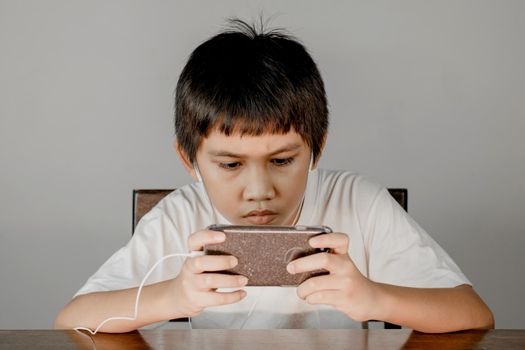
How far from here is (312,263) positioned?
0.88 m

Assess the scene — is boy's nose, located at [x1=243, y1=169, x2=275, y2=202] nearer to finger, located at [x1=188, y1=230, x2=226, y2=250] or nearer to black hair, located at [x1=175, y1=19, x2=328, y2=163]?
black hair, located at [x1=175, y1=19, x2=328, y2=163]

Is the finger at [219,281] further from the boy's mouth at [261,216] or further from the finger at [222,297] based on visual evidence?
the boy's mouth at [261,216]

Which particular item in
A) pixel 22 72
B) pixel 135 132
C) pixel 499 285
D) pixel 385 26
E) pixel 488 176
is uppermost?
pixel 385 26

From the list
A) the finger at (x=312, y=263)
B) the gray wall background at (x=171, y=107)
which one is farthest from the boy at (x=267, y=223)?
the gray wall background at (x=171, y=107)

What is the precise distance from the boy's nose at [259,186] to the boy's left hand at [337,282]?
19 centimetres

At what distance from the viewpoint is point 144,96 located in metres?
1.98

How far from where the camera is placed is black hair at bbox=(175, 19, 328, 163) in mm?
1122

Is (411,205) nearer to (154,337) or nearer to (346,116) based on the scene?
(346,116)

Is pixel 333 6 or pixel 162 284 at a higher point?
pixel 333 6

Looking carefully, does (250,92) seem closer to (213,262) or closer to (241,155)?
(241,155)

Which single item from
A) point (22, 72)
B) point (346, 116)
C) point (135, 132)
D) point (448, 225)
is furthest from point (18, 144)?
point (448, 225)

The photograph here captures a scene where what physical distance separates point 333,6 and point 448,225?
0.67 metres

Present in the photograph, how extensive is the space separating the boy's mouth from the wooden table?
197 mm

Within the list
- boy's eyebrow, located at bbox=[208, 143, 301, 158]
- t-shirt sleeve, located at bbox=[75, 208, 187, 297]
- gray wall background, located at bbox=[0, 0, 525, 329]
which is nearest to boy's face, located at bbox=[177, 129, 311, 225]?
boy's eyebrow, located at bbox=[208, 143, 301, 158]
